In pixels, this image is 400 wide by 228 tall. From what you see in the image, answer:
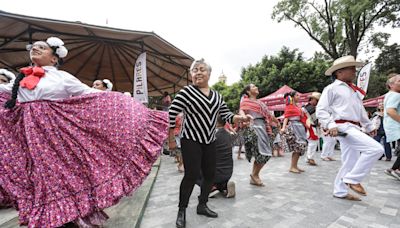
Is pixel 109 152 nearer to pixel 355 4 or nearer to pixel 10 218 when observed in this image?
pixel 10 218

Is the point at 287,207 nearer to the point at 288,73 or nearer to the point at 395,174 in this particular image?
the point at 395,174

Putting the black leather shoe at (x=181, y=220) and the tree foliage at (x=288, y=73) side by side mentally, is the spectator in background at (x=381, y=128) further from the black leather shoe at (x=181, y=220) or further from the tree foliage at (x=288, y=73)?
the tree foliage at (x=288, y=73)

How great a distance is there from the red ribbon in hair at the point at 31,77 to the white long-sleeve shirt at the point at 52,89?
3cm

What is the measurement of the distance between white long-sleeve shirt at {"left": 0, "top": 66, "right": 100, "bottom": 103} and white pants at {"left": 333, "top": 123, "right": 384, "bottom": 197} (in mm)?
3137

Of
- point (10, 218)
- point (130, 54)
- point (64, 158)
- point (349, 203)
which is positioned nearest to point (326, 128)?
point (349, 203)

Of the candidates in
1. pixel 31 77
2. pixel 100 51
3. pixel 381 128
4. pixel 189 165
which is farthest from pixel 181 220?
pixel 381 128

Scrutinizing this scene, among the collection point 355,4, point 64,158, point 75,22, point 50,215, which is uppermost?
point 355,4

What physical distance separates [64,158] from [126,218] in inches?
34.3

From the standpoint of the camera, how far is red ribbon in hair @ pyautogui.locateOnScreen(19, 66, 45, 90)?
190 cm

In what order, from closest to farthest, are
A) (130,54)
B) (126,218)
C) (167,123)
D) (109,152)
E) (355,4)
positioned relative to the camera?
(109,152)
(126,218)
(167,123)
(130,54)
(355,4)

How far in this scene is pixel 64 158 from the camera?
5.97ft

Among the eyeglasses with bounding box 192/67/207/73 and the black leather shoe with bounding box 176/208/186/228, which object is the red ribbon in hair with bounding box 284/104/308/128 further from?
the black leather shoe with bounding box 176/208/186/228

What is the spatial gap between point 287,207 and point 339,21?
77.0 ft

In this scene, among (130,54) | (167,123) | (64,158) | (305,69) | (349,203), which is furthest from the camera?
(305,69)
